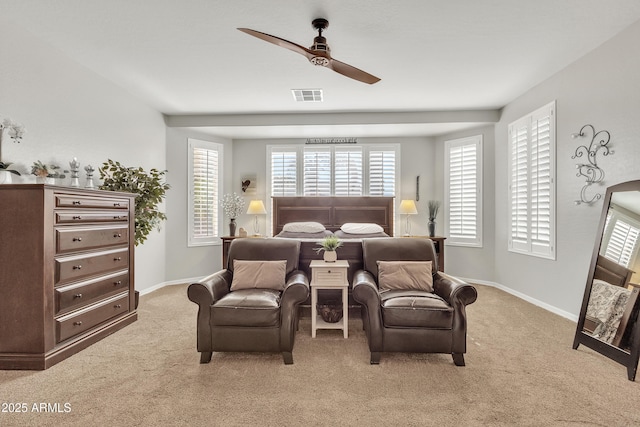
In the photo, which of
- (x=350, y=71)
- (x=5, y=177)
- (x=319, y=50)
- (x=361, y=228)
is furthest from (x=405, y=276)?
(x=5, y=177)

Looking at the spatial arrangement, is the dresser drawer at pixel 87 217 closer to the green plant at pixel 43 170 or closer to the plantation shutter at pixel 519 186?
the green plant at pixel 43 170

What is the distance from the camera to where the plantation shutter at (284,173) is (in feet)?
20.6

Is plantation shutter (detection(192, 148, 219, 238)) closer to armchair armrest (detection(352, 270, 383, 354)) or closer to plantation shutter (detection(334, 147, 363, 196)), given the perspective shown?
plantation shutter (detection(334, 147, 363, 196))

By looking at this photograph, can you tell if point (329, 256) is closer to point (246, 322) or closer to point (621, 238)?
point (246, 322)

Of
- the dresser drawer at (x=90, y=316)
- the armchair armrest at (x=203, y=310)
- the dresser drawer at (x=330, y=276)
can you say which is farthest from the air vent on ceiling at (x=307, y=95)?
the dresser drawer at (x=90, y=316)

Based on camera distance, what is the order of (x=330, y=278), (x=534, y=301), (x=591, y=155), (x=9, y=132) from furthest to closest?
(x=534, y=301) → (x=591, y=155) → (x=330, y=278) → (x=9, y=132)

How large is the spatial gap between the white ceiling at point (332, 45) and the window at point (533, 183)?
21.6 inches

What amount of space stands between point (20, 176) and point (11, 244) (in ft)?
2.60

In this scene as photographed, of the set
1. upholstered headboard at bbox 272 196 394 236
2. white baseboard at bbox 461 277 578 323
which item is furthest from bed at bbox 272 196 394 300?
white baseboard at bbox 461 277 578 323

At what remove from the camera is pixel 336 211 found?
5.98 m

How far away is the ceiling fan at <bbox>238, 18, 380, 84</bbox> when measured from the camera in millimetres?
2424

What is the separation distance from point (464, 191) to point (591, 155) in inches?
90.1

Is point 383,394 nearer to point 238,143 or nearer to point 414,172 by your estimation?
point 414,172

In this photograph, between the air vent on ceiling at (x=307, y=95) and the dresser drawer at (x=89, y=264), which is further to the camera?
the air vent on ceiling at (x=307, y=95)
